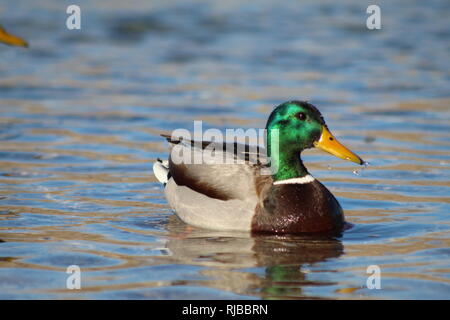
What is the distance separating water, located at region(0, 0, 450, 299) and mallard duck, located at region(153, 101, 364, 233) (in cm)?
19

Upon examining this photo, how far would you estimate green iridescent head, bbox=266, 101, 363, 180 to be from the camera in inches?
316

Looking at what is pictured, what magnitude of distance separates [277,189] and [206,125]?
4.80 meters

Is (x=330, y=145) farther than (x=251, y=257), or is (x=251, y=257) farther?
(x=330, y=145)

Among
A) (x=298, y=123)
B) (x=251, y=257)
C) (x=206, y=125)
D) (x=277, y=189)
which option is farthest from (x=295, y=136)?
(x=206, y=125)

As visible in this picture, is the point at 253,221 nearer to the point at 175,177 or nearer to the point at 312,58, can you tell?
the point at 175,177

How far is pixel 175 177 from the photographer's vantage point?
8.62m

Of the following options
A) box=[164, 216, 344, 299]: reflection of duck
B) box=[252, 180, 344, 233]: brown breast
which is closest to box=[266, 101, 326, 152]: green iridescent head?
box=[252, 180, 344, 233]: brown breast

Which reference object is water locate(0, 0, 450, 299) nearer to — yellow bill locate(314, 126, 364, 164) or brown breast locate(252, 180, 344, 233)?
brown breast locate(252, 180, 344, 233)

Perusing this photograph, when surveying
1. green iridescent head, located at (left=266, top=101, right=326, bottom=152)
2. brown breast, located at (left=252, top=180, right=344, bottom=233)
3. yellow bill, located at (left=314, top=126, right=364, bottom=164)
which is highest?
green iridescent head, located at (left=266, top=101, right=326, bottom=152)

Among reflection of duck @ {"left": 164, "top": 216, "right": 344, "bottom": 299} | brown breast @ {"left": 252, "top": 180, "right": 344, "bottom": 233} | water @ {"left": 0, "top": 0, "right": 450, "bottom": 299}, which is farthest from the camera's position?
brown breast @ {"left": 252, "top": 180, "right": 344, "bottom": 233}

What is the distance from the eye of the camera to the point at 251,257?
721 centimetres

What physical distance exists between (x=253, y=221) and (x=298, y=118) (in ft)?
3.09

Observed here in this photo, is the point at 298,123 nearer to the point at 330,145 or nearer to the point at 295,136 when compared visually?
the point at 295,136
